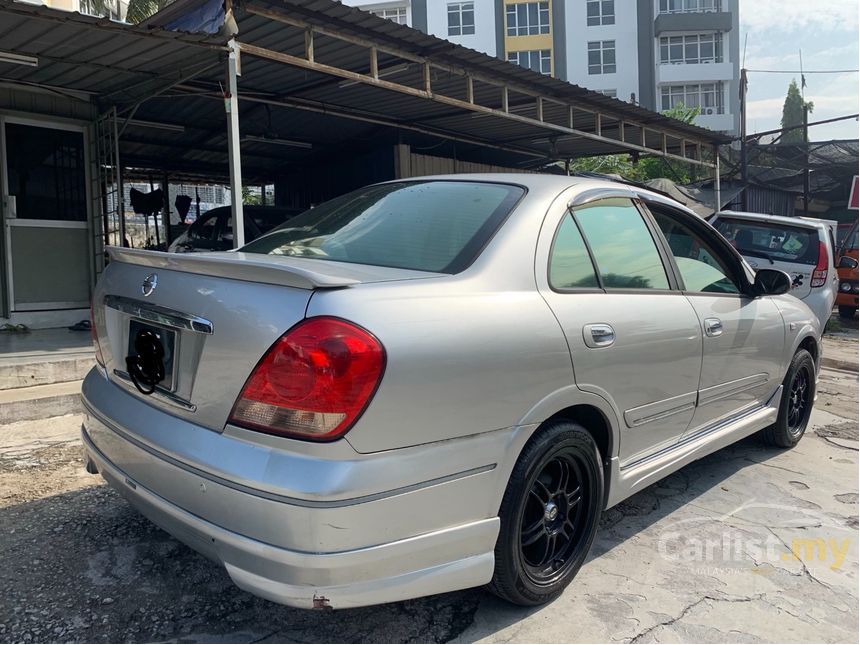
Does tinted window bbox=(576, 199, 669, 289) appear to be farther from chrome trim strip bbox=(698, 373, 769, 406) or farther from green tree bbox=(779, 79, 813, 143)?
green tree bbox=(779, 79, 813, 143)

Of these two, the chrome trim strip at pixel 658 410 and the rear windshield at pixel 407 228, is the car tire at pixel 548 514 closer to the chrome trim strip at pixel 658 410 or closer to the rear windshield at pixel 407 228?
the chrome trim strip at pixel 658 410

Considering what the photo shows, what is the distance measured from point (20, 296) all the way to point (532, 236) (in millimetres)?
6769

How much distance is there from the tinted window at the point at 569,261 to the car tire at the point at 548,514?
0.54 metres

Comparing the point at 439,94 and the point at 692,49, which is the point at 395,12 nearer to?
the point at 692,49

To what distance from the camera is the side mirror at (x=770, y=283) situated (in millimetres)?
3756

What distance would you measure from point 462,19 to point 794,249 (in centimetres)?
3781

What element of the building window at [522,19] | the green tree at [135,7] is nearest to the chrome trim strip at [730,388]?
the green tree at [135,7]

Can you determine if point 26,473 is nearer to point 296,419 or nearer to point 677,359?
point 296,419

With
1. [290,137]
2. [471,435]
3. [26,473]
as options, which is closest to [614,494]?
[471,435]

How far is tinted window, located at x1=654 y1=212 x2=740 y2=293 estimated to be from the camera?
3.38 meters

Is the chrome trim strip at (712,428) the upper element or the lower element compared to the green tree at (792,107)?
lower

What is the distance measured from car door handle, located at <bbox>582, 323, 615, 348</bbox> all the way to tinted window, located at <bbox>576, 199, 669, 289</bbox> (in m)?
0.25

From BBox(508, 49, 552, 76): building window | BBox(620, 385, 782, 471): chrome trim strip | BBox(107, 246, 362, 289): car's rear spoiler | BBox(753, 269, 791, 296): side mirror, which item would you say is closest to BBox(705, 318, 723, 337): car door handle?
BBox(620, 385, 782, 471): chrome trim strip

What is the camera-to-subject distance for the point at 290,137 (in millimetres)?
11398
